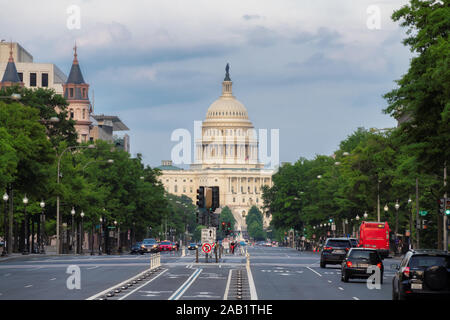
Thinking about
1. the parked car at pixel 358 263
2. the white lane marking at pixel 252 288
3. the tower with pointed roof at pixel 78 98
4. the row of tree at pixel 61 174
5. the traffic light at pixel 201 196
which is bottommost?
the white lane marking at pixel 252 288

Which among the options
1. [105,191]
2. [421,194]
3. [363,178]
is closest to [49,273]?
[421,194]

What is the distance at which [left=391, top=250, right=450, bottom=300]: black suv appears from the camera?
28.5m

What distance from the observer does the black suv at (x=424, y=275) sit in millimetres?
28500

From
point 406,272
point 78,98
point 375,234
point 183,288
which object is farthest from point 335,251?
point 78,98

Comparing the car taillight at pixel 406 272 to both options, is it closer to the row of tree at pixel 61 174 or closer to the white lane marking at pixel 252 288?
the white lane marking at pixel 252 288

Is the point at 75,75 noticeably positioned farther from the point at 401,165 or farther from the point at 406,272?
the point at 406,272

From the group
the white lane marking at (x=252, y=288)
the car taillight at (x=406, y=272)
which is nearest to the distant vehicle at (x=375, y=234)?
the white lane marking at (x=252, y=288)

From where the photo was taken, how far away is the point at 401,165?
224 ft

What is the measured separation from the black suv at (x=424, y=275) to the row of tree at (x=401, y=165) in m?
12.6

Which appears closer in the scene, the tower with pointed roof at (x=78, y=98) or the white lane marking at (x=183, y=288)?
the white lane marking at (x=183, y=288)

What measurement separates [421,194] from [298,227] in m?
86.6

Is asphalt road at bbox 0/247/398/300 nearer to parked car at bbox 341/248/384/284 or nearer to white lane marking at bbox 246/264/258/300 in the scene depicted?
white lane marking at bbox 246/264/258/300
